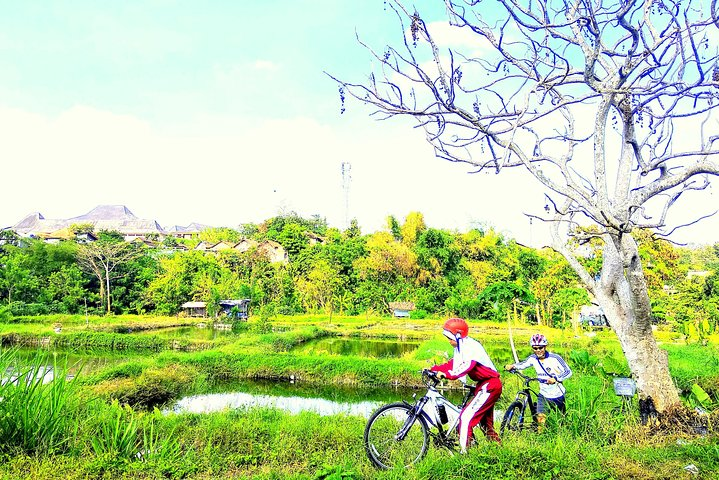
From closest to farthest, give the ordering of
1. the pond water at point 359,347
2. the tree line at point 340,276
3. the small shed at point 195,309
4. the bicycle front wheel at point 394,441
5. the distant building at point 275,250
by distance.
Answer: the bicycle front wheel at point 394,441 → the pond water at point 359,347 → the tree line at point 340,276 → the small shed at point 195,309 → the distant building at point 275,250

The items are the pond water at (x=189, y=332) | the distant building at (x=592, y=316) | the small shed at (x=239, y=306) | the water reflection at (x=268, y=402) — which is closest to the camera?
the water reflection at (x=268, y=402)

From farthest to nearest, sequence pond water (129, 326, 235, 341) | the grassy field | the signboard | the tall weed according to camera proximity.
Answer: pond water (129, 326, 235, 341), the signboard, the tall weed, the grassy field

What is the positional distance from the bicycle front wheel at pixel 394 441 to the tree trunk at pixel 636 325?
7.77ft

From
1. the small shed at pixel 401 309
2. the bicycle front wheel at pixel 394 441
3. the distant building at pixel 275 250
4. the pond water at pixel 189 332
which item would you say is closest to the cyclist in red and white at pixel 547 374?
the bicycle front wheel at pixel 394 441

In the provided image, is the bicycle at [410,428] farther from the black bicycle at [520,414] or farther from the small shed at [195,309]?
the small shed at [195,309]

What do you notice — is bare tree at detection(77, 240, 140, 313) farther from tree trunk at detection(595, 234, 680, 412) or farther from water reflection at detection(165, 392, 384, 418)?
tree trunk at detection(595, 234, 680, 412)

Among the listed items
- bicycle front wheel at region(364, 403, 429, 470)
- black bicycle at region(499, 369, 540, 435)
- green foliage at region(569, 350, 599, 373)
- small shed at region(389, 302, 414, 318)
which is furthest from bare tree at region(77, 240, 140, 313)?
black bicycle at region(499, 369, 540, 435)

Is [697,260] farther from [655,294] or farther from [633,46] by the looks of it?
[633,46]

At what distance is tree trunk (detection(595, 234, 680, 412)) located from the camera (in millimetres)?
4777

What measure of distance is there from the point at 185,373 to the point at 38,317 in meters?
17.1

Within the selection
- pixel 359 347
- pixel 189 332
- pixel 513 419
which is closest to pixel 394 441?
pixel 513 419

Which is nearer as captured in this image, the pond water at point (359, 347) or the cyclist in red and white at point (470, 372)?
the cyclist in red and white at point (470, 372)

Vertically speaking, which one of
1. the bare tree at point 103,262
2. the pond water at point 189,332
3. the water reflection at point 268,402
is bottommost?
the water reflection at point 268,402

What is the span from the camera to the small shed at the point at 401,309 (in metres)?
31.3
